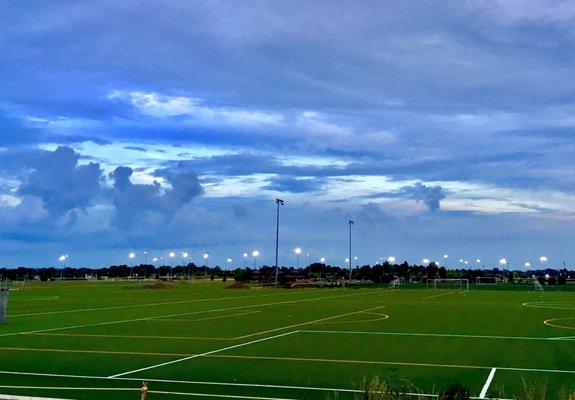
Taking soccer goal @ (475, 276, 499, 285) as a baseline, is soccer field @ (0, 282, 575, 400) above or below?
below

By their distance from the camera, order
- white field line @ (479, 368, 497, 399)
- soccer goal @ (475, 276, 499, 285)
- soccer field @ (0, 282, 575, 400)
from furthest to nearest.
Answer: soccer goal @ (475, 276, 499, 285) → soccer field @ (0, 282, 575, 400) → white field line @ (479, 368, 497, 399)

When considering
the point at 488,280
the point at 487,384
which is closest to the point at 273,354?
the point at 487,384

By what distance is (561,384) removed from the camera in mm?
14711

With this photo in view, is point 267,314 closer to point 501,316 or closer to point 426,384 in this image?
point 501,316

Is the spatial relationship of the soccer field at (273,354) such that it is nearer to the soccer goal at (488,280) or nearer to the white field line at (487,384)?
the white field line at (487,384)

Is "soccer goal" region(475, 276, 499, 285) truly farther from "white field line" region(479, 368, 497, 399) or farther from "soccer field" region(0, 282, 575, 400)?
"white field line" region(479, 368, 497, 399)

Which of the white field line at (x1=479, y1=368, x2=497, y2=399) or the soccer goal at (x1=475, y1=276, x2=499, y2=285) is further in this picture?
the soccer goal at (x1=475, y1=276, x2=499, y2=285)

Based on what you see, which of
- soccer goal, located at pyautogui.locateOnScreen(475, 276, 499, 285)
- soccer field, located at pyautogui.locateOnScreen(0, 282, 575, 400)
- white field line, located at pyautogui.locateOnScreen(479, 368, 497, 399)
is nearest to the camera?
white field line, located at pyautogui.locateOnScreen(479, 368, 497, 399)

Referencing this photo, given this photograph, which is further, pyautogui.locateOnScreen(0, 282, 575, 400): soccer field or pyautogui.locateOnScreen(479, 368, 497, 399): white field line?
pyautogui.locateOnScreen(0, 282, 575, 400): soccer field

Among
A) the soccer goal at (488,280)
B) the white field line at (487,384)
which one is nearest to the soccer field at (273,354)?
the white field line at (487,384)

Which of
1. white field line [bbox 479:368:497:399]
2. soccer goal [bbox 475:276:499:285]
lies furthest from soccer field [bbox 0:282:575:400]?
soccer goal [bbox 475:276:499:285]

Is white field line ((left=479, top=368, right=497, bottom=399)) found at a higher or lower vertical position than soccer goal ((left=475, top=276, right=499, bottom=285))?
lower

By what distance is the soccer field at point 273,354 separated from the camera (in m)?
14.4

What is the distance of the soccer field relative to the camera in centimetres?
1441
